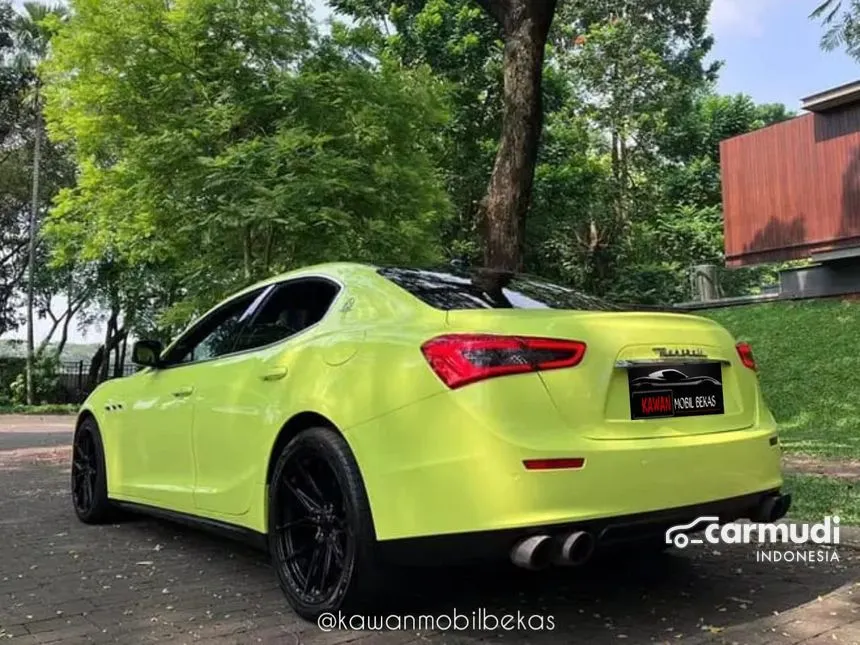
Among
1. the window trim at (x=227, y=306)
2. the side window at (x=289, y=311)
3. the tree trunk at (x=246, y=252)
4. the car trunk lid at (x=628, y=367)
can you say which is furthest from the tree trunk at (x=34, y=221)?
the car trunk lid at (x=628, y=367)

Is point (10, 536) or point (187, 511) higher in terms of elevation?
point (187, 511)

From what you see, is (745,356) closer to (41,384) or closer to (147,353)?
(147,353)

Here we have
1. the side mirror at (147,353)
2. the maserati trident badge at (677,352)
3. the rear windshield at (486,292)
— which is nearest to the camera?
the maserati trident badge at (677,352)

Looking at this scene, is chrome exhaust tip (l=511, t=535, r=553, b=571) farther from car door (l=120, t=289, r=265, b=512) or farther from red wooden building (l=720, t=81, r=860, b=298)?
red wooden building (l=720, t=81, r=860, b=298)

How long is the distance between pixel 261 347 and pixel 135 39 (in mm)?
8221

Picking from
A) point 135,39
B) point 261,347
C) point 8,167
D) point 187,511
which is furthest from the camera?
point 8,167

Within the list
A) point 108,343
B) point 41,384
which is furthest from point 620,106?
point 108,343

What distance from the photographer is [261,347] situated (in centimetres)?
400

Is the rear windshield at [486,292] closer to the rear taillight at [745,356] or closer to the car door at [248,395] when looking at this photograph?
the car door at [248,395]

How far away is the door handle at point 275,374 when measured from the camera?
3680 mm

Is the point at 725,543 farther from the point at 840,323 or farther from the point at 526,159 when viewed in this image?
the point at 840,323

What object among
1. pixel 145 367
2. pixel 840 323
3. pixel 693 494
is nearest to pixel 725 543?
pixel 693 494

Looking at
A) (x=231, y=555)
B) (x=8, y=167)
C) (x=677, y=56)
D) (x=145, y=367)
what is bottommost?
(x=231, y=555)

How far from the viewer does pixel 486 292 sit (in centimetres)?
371
